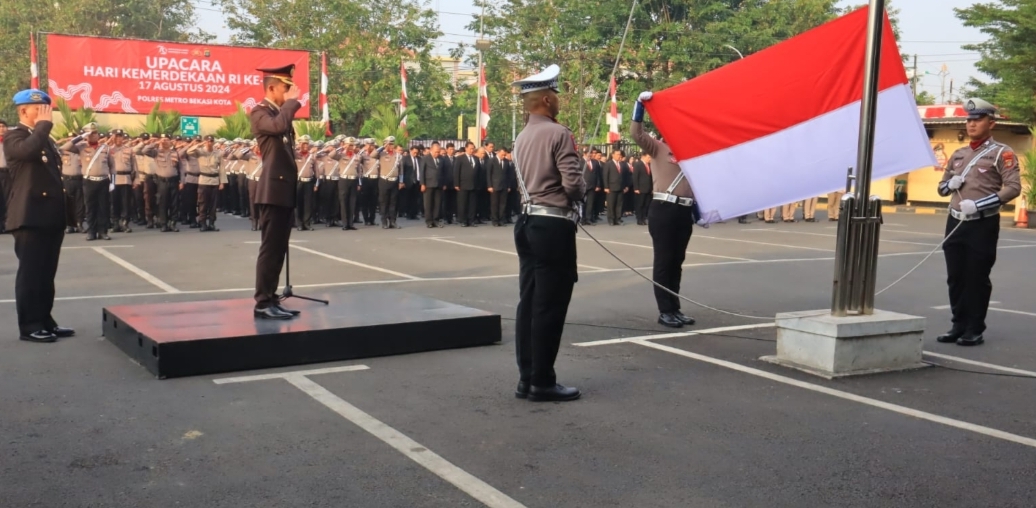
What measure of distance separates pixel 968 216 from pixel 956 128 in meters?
26.8

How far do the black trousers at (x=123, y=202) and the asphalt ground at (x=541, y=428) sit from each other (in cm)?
978

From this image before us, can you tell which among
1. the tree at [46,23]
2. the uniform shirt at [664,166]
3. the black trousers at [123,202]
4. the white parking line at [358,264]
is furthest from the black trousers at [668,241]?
the tree at [46,23]

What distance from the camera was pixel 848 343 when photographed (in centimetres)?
661

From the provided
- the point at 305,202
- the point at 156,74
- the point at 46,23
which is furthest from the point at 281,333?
the point at 46,23

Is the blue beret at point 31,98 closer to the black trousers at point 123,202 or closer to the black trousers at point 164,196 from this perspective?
the black trousers at point 123,202

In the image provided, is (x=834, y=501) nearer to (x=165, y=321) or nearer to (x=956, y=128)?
(x=165, y=321)

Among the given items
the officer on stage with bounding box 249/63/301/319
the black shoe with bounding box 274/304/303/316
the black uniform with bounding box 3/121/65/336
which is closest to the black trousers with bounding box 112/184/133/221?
the black uniform with bounding box 3/121/65/336

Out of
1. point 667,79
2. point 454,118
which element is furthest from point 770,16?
point 454,118

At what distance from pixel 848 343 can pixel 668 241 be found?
2.53m

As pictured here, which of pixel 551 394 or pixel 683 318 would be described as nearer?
pixel 551 394

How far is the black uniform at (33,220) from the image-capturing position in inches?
299

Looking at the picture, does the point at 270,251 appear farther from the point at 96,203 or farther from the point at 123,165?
the point at 123,165

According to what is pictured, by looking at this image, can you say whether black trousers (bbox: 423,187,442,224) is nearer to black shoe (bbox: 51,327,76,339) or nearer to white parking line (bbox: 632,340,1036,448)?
black shoe (bbox: 51,327,76,339)

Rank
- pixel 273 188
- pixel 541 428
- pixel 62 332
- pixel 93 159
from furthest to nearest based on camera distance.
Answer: pixel 93 159 → pixel 62 332 → pixel 273 188 → pixel 541 428
